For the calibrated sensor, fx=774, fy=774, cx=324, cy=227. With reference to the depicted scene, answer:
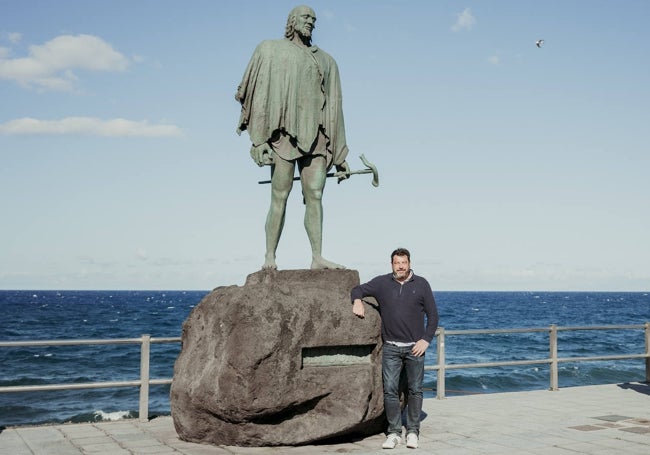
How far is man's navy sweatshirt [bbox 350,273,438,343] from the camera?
6.70 metres

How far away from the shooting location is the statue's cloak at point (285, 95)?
24.8ft

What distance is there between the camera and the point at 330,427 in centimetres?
679

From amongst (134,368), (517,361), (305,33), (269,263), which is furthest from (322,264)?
(134,368)

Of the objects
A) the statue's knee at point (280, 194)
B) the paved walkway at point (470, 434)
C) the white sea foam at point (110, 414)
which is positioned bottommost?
the white sea foam at point (110, 414)

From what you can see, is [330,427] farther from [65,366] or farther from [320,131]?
[65,366]

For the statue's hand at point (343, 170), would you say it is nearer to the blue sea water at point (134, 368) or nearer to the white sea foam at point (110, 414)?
the blue sea water at point (134, 368)

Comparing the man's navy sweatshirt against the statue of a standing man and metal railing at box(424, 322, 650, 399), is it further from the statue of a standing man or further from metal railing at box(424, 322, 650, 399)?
metal railing at box(424, 322, 650, 399)

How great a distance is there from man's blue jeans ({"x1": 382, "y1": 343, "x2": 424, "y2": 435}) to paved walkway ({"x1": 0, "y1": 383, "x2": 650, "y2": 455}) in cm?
24

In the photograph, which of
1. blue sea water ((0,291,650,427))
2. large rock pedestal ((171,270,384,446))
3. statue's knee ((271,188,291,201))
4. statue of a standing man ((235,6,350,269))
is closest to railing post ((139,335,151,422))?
large rock pedestal ((171,270,384,446))

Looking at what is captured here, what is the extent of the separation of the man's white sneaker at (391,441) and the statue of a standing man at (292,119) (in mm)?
1702

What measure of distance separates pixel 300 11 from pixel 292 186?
5.69 feet

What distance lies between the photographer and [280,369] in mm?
6602

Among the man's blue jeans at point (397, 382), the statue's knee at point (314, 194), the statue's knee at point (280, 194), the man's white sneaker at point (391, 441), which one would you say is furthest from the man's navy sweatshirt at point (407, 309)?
the statue's knee at point (280, 194)

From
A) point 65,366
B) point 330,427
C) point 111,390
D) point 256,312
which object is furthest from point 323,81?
point 65,366
